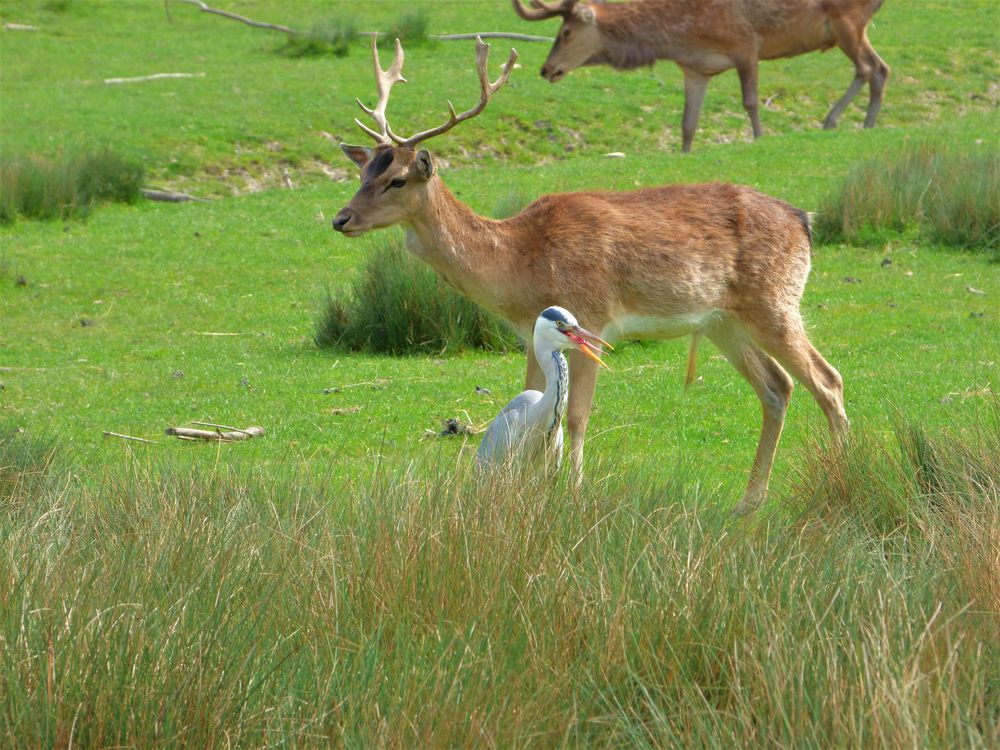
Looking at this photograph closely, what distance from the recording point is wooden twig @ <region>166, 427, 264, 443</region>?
352 inches

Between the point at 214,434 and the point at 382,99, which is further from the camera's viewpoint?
the point at 214,434

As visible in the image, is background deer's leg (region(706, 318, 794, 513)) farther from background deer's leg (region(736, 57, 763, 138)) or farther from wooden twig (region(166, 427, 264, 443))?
background deer's leg (region(736, 57, 763, 138))

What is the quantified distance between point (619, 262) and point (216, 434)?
8.89 ft

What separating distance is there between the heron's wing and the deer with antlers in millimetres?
625

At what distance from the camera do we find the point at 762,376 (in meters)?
8.34

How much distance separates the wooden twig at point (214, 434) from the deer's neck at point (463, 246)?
1.77 m

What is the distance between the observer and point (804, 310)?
11891mm

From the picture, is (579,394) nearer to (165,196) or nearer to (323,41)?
(165,196)

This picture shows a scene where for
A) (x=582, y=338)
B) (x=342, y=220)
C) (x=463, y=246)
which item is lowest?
(x=582, y=338)

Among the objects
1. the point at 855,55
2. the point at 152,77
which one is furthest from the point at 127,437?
the point at 152,77

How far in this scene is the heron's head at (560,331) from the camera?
707 cm

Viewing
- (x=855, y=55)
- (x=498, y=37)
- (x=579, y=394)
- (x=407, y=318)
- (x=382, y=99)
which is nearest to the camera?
(x=579, y=394)

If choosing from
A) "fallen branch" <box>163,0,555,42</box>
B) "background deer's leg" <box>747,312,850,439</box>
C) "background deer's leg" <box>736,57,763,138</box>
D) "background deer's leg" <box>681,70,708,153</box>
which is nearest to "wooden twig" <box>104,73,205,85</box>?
"fallen branch" <box>163,0,555,42</box>

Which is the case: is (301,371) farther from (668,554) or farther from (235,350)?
(668,554)
